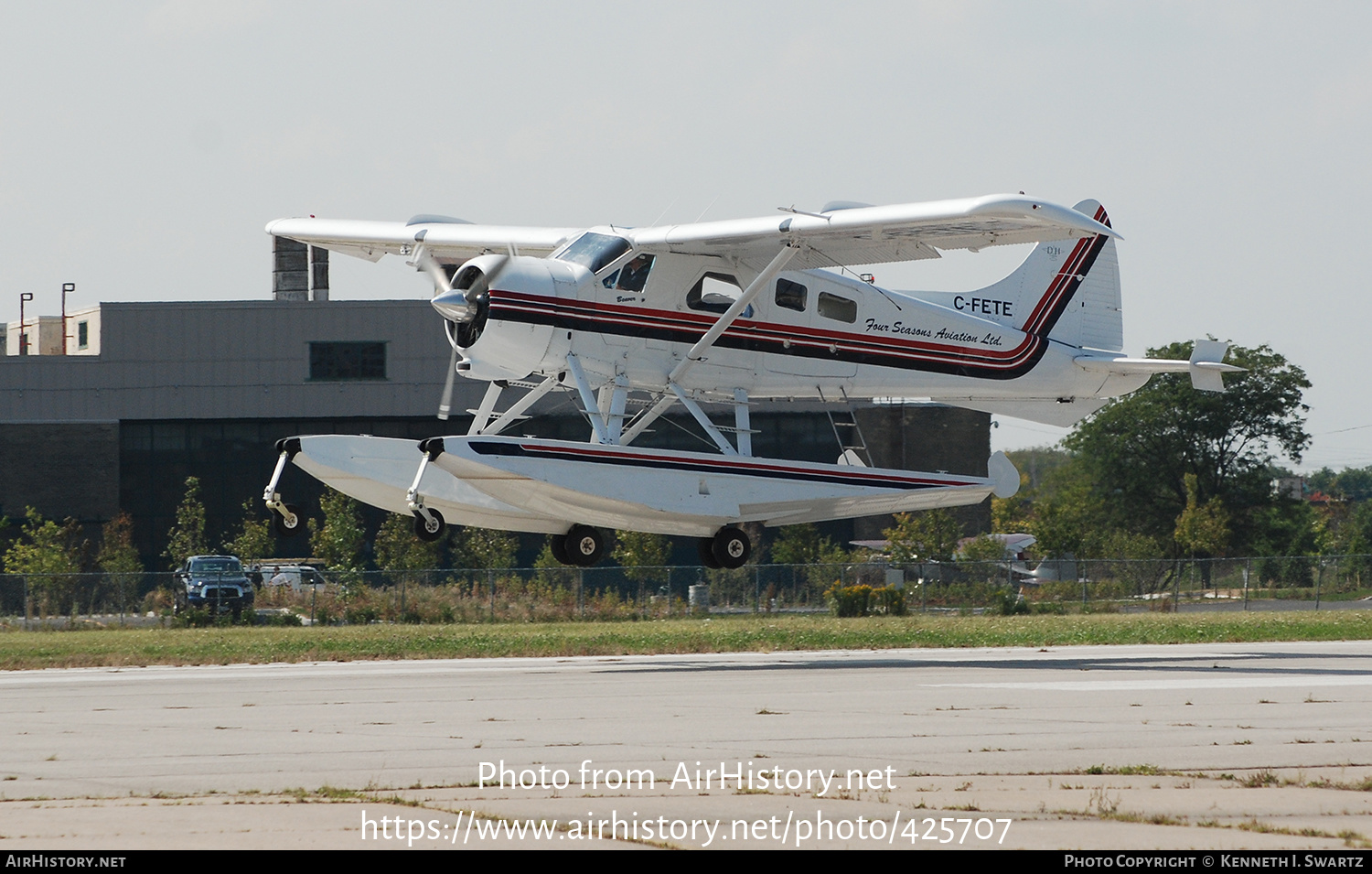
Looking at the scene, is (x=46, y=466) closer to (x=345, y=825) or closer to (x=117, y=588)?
(x=117, y=588)

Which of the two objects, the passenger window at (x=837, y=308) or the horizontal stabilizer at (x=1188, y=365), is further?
the horizontal stabilizer at (x=1188, y=365)

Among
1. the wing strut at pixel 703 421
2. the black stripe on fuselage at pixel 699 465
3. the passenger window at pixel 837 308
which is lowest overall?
the black stripe on fuselage at pixel 699 465

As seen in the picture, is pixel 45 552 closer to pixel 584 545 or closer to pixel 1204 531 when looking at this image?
pixel 584 545

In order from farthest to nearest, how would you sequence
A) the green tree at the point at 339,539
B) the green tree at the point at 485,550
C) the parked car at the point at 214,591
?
the green tree at the point at 485,550 → the green tree at the point at 339,539 → the parked car at the point at 214,591

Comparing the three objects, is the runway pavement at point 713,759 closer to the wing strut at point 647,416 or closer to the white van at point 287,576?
the wing strut at point 647,416

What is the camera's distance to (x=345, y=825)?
655 cm

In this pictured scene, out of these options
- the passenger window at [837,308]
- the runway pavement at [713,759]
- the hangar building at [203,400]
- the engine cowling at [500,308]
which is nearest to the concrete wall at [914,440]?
the hangar building at [203,400]

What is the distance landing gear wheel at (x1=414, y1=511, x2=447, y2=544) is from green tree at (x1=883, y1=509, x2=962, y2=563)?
1223 inches

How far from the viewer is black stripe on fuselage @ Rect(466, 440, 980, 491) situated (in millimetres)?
19500

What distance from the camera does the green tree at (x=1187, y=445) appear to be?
76438mm

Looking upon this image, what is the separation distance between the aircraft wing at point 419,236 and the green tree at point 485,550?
21997 mm

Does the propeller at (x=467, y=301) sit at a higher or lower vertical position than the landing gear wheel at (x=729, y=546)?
higher

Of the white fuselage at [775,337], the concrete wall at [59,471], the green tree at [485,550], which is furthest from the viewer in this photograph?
the concrete wall at [59,471]

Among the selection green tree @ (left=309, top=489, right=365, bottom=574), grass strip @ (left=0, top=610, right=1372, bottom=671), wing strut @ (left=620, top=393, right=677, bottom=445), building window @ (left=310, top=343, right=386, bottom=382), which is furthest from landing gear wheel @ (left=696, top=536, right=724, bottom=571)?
building window @ (left=310, top=343, right=386, bottom=382)
